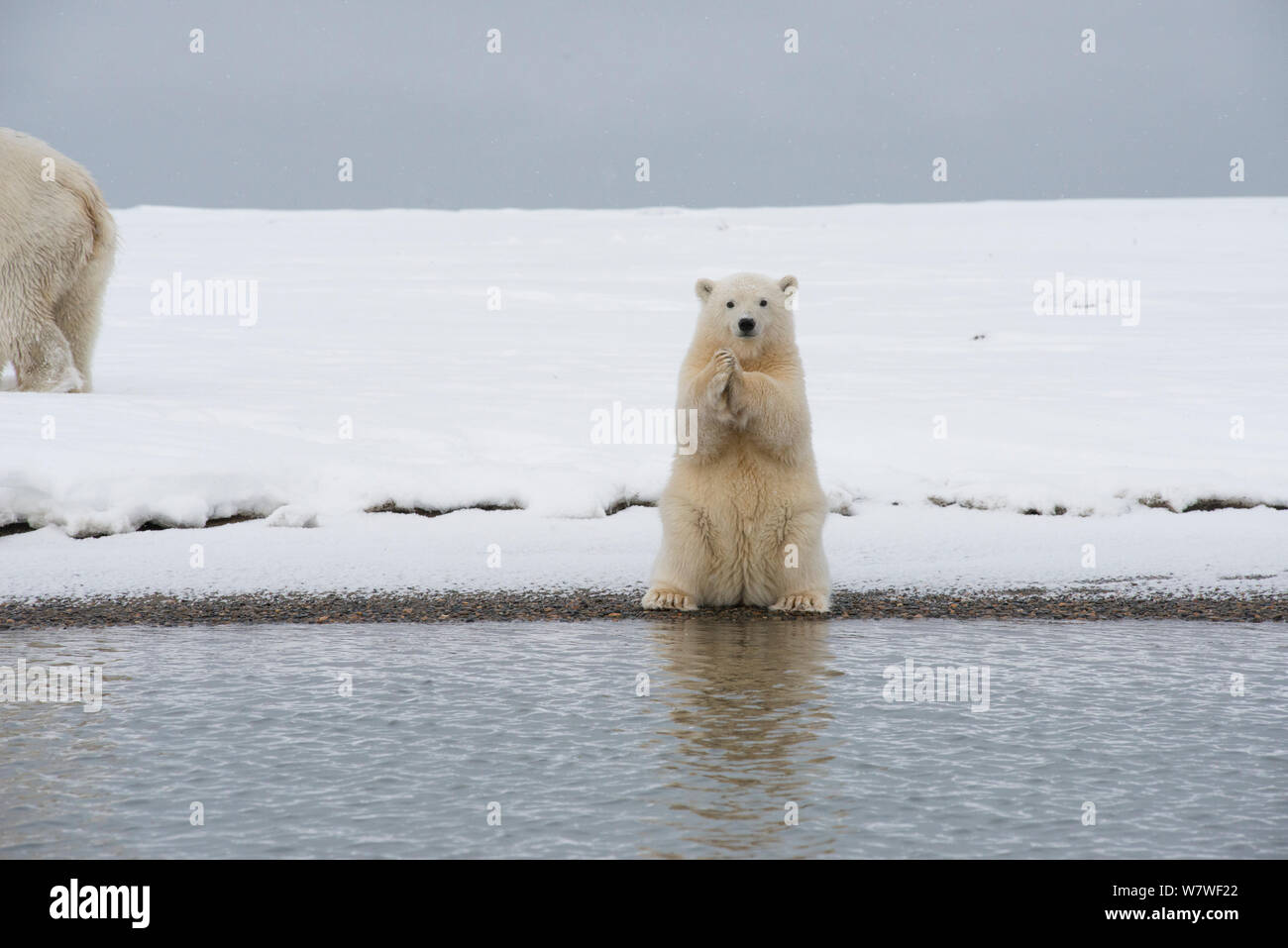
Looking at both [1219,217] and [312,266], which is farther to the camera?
[1219,217]

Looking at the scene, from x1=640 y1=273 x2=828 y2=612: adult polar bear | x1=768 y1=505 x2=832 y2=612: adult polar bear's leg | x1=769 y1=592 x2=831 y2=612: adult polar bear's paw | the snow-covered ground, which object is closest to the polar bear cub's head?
x1=640 y1=273 x2=828 y2=612: adult polar bear

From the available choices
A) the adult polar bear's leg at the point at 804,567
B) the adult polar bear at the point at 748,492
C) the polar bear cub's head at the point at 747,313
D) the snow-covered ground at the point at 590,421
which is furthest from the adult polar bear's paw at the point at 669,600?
the polar bear cub's head at the point at 747,313

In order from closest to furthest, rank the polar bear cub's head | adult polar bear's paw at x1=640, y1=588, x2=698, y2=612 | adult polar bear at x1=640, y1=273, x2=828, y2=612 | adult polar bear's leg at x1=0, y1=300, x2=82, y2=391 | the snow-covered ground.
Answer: the polar bear cub's head < adult polar bear at x1=640, y1=273, x2=828, y2=612 < adult polar bear's paw at x1=640, y1=588, x2=698, y2=612 < the snow-covered ground < adult polar bear's leg at x1=0, y1=300, x2=82, y2=391

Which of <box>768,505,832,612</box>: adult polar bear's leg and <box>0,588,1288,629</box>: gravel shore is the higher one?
<box>768,505,832,612</box>: adult polar bear's leg

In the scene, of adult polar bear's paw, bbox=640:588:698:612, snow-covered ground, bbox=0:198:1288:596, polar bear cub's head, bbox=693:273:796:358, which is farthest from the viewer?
snow-covered ground, bbox=0:198:1288:596

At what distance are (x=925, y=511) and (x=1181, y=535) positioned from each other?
1690mm

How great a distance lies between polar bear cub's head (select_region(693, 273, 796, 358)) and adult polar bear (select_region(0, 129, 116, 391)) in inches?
266

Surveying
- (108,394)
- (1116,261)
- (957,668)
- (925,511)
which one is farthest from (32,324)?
(1116,261)

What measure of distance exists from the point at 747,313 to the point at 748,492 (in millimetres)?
946

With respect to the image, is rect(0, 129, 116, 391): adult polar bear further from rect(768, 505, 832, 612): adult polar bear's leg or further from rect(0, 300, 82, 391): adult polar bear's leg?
rect(768, 505, 832, 612): adult polar bear's leg

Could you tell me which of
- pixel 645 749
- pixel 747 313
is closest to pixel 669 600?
pixel 747 313

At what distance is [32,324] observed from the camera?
1166 cm

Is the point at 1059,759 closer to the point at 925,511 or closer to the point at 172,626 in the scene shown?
the point at 172,626

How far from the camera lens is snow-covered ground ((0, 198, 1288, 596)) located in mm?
8492
